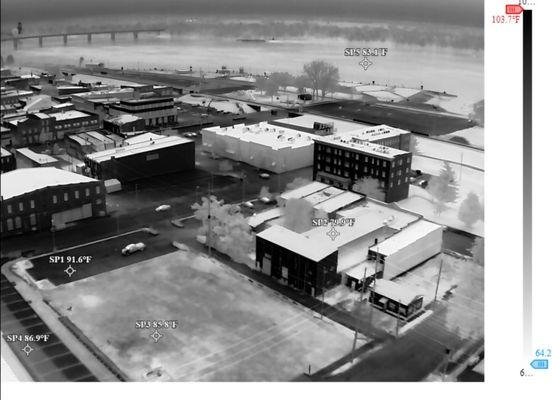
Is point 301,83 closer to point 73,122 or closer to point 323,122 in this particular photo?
point 323,122

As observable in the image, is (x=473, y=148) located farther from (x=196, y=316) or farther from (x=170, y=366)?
(x=170, y=366)

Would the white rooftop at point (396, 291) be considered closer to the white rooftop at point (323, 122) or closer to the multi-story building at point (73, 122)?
the white rooftop at point (323, 122)

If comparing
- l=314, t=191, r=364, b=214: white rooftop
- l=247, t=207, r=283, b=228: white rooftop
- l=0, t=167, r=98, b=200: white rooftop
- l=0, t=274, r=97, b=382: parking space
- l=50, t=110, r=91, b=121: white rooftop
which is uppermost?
l=50, t=110, r=91, b=121: white rooftop

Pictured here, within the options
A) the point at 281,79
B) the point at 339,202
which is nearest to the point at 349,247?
the point at 339,202
